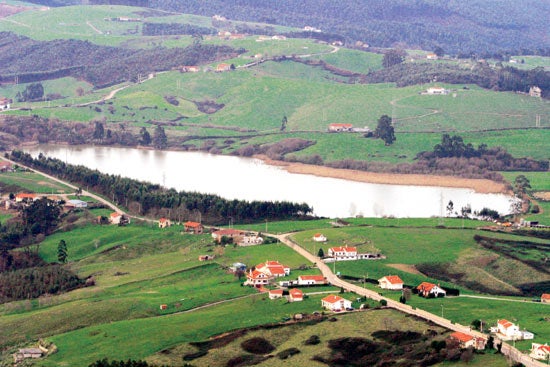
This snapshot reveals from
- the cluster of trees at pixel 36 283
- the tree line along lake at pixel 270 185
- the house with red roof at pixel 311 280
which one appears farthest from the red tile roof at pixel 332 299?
the tree line along lake at pixel 270 185

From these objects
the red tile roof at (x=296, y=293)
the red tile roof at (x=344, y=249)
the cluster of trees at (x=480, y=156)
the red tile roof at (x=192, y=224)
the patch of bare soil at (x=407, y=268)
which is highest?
the cluster of trees at (x=480, y=156)

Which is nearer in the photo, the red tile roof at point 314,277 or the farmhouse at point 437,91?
the red tile roof at point 314,277

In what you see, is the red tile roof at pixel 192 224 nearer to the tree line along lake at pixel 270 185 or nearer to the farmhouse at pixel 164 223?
the farmhouse at pixel 164 223

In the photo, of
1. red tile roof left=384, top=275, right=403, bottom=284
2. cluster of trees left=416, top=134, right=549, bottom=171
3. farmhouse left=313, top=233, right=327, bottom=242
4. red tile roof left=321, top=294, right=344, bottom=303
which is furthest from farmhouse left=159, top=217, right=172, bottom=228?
cluster of trees left=416, top=134, right=549, bottom=171

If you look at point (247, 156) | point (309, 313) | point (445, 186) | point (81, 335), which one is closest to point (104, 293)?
point (81, 335)

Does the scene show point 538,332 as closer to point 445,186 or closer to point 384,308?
point 384,308
